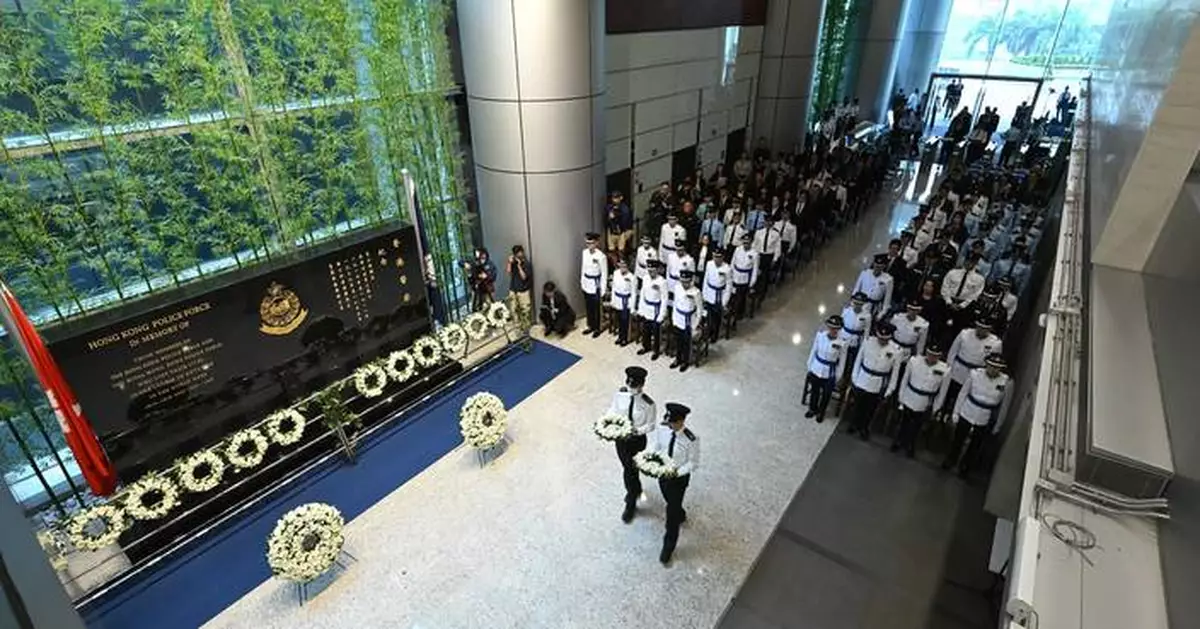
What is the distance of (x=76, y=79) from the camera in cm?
434

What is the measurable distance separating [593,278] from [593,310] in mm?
492

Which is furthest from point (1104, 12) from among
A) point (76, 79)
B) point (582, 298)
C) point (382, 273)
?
point (76, 79)

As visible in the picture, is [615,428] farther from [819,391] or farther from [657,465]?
[819,391]

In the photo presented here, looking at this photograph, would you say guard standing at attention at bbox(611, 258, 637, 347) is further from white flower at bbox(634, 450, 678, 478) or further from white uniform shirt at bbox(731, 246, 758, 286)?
white flower at bbox(634, 450, 678, 478)

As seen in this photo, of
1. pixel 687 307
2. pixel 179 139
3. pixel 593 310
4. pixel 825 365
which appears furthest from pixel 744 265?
pixel 179 139

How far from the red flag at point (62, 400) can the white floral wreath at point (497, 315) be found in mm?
3699

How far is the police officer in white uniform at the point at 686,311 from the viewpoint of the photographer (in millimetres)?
6477

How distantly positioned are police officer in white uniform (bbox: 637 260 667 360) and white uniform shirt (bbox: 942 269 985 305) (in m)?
3.33

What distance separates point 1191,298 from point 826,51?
1475cm

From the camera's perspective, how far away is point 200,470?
4859 millimetres

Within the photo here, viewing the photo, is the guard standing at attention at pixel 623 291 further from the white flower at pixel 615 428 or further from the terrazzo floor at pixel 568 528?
the white flower at pixel 615 428

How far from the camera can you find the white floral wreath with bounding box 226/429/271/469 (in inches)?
194

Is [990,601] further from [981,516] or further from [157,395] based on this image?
[157,395]

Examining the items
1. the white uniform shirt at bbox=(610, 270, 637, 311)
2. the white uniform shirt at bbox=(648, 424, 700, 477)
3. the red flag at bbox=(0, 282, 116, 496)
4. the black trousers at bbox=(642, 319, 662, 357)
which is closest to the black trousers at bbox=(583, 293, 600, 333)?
the white uniform shirt at bbox=(610, 270, 637, 311)
